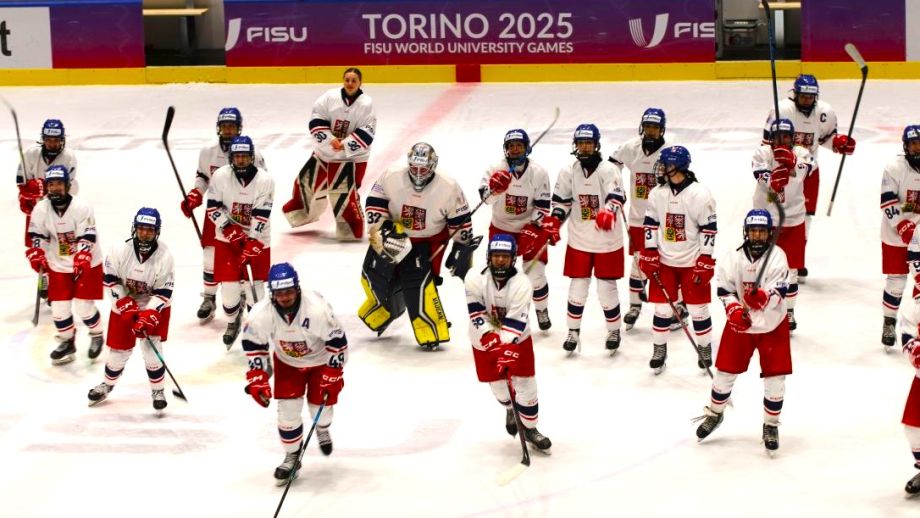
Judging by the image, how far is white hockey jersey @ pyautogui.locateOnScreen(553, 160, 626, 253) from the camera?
442 inches

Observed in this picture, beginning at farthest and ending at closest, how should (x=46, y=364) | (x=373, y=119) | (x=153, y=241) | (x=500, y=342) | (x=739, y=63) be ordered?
1. (x=739, y=63)
2. (x=373, y=119)
3. (x=46, y=364)
4. (x=153, y=241)
5. (x=500, y=342)

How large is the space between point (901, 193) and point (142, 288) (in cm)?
522

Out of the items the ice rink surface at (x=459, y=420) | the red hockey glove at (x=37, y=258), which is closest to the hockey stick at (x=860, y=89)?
the ice rink surface at (x=459, y=420)

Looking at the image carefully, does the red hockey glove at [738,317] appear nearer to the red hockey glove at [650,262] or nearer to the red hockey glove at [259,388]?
the red hockey glove at [650,262]

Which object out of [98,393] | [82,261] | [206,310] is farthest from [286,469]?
[206,310]

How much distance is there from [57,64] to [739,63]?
8759 mm

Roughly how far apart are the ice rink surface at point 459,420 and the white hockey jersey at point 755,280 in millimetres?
733

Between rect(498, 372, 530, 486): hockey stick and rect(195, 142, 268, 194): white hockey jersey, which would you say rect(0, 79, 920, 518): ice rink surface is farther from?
rect(195, 142, 268, 194): white hockey jersey

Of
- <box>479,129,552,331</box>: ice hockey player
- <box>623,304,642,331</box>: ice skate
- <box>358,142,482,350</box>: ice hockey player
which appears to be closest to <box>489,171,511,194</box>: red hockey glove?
<box>479,129,552,331</box>: ice hockey player

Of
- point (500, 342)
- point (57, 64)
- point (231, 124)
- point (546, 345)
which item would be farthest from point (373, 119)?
point (57, 64)

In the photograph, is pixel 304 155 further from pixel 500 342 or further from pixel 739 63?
pixel 500 342

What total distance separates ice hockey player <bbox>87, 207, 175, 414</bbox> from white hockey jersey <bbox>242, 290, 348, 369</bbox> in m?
1.31

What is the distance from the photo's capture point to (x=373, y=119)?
563 inches

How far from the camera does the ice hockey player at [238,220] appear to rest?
11.6 m
